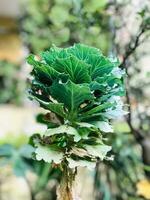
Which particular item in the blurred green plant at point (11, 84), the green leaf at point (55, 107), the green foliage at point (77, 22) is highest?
the blurred green plant at point (11, 84)

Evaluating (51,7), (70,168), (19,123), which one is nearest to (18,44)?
(19,123)

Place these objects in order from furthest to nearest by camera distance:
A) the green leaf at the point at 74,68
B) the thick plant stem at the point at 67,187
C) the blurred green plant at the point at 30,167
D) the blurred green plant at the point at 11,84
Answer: the blurred green plant at the point at 11,84 < the blurred green plant at the point at 30,167 < the thick plant stem at the point at 67,187 < the green leaf at the point at 74,68

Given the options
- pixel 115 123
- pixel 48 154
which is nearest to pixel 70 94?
pixel 48 154

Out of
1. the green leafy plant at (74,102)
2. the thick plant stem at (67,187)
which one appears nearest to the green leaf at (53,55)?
the green leafy plant at (74,102)

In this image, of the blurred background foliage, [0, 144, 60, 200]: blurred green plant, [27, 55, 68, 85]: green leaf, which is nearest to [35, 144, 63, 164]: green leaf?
[27, 55, 68, 85]: green leaf

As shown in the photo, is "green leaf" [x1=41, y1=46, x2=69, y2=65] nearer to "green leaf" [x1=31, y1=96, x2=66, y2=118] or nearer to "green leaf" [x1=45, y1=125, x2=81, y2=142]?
"green leaf" [x1=31, y1=96, x2=66, y2=118]

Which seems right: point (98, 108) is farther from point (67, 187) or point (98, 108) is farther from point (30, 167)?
point (30, 167)

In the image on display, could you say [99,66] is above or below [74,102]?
above

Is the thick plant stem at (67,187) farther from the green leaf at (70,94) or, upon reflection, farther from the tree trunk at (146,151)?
the tree trunk at (146,151)
